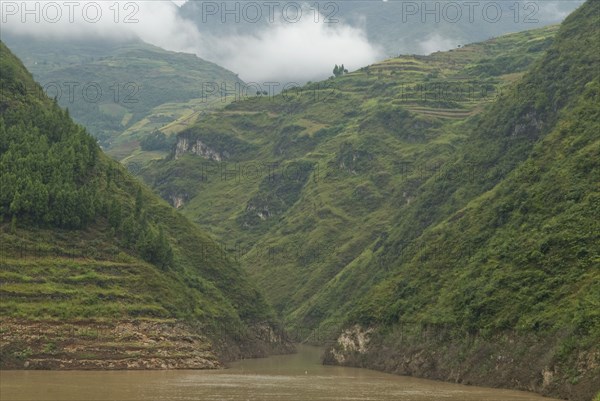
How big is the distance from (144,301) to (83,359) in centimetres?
2086

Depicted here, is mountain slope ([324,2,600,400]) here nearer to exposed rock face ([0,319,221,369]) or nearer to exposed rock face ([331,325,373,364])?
exposed rock face ([331,325,373,364])

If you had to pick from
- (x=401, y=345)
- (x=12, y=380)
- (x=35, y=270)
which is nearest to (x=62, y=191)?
(x=35, y=270)

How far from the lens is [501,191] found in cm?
17975

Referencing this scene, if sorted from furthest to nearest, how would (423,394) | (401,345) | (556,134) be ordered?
(556,134), (401,345), (423,394)

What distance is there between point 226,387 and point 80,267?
157ft

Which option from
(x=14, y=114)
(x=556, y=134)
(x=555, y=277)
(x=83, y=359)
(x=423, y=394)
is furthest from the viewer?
(x=14, y=114)

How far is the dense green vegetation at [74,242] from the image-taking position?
14588cm

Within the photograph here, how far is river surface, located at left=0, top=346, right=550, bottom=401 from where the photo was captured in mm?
102375

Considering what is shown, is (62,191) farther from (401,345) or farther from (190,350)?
(401,345)

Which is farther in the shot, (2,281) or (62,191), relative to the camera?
(62,191)

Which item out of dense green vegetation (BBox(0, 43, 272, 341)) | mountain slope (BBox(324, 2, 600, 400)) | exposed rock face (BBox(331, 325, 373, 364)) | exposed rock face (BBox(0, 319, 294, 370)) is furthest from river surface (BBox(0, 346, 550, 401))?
exposed rock face (BBox(331, 325, 373, 364))

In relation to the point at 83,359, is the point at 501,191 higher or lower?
higher

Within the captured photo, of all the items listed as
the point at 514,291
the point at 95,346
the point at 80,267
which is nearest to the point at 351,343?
the point at 514,291

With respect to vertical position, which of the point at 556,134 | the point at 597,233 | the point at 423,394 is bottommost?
the point at 423,394
